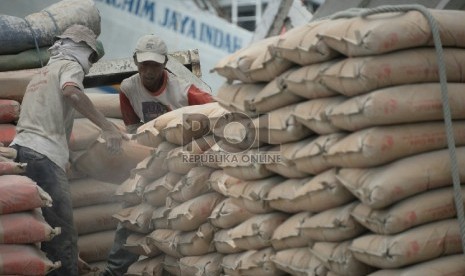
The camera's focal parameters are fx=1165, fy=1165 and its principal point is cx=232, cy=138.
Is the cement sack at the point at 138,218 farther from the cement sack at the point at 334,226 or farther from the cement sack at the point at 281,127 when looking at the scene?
Result: the cement sack at the point at 334,226

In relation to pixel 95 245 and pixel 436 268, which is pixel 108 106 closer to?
pixel 95 245

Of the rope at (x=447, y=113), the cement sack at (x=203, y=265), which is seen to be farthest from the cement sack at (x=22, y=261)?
the rope at (x=447, y=113)

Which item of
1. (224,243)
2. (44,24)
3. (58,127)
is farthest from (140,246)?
(44,24)

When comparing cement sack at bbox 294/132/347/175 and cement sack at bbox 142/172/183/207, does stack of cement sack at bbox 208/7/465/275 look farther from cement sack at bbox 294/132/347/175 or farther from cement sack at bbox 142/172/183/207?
cement sack at bbox 142/172/183/207

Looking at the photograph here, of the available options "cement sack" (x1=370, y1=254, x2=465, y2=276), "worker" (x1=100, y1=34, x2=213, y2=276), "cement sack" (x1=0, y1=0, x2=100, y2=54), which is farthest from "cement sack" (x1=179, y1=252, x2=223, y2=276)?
"cement sack" (x1=0, y1=0, x2=100, y2=54)

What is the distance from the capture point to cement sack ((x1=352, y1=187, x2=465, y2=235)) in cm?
489

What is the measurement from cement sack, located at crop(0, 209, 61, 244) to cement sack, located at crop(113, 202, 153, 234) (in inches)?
34.6

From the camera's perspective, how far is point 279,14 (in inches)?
432

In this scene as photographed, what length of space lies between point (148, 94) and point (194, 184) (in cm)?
154

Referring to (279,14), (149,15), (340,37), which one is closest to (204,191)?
(340,37)

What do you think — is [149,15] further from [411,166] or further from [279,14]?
[411,166]

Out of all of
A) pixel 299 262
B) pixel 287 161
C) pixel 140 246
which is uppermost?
pixel 287 161

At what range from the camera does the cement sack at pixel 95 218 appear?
788 centimetres

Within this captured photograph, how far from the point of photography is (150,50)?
7.92 m
